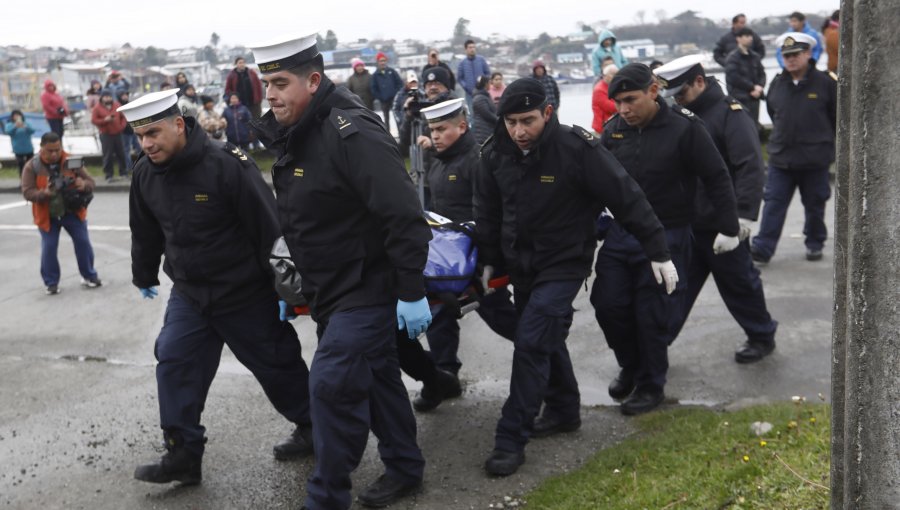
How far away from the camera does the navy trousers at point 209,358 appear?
464cm

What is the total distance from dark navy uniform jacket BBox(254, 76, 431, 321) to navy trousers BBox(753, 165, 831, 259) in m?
5.25

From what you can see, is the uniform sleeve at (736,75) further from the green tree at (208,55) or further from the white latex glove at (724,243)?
the green tree at (208,55)

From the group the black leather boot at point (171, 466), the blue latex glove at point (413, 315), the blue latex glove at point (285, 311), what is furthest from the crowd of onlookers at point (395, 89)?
the blue latex glove at point (413, 315)

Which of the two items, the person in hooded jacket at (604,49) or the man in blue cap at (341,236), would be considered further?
the person in hooded jacket at (604,49)

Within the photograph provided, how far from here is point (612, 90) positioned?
5301 millimetres

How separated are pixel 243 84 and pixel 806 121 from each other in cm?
1111

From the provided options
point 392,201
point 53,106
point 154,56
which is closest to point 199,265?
point 392,201

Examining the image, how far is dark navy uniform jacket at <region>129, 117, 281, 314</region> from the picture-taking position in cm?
462

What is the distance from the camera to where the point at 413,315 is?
13.3 feet

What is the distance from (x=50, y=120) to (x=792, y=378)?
16687 millimetres

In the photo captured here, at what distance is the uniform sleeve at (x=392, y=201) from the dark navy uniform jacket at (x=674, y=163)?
1.86m

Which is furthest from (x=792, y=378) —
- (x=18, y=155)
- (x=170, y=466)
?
(x=18, y=155)

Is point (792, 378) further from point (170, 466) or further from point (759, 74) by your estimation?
point (759, 74)

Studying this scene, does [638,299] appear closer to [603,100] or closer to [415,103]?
[415,103]
